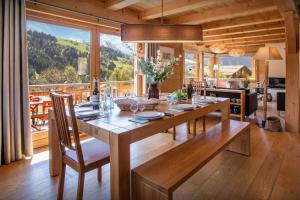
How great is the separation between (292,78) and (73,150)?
420cm

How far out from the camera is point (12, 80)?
278 cm

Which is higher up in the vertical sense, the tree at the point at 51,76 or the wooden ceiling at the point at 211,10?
the wooden ceiling at the point at 211,10

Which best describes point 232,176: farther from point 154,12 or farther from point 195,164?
point 154,12

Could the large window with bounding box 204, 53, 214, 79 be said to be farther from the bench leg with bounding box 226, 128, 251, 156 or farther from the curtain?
the bench leg with bounding box 226, 128, 251, 156

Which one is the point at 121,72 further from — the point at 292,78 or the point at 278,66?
the point at 278,66

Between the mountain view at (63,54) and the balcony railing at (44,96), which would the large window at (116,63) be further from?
the balcony railing at (44,96)

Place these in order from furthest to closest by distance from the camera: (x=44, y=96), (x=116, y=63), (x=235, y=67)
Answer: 1. (x=235, y=67)
2. (x=116, y=63)
3. (x=44, y=96)

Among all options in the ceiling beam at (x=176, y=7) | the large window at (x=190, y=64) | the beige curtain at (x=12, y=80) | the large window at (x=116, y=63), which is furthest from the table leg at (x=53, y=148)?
the large window at (x=190, y=64)

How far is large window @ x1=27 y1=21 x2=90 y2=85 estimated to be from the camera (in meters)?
3.37

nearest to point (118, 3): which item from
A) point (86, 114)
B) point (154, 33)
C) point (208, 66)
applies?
point (154, 33)

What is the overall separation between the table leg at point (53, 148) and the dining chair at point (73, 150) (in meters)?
0.48

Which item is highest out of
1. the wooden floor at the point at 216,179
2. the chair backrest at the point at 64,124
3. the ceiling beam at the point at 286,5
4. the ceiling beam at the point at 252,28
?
the ceiling beam at the point at 252,28

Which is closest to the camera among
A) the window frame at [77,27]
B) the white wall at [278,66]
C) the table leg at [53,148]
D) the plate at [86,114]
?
the plate at [86,114]

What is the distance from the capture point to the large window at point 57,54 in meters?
3.37
